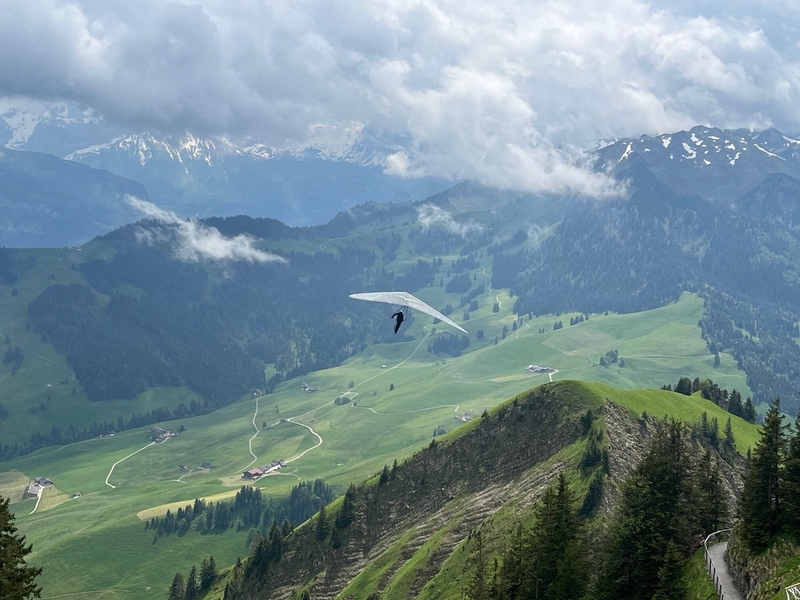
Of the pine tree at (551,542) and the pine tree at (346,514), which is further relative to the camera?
the pine tree at (346,514)

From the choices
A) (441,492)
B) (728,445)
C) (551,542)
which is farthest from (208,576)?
(551,542)

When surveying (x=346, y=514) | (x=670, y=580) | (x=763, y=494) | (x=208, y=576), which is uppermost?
(x=763, y=494)

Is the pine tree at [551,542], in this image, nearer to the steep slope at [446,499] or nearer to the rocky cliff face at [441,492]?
the steep slope at [446,499]

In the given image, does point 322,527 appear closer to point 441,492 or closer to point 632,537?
point 441,492

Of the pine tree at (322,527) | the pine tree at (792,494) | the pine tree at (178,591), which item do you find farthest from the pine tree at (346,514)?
the pine tree at (792,494)

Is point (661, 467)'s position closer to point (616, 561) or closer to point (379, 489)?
point (616, 561)

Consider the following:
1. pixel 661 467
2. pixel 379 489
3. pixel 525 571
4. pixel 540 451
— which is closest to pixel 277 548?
pixel 379 489
